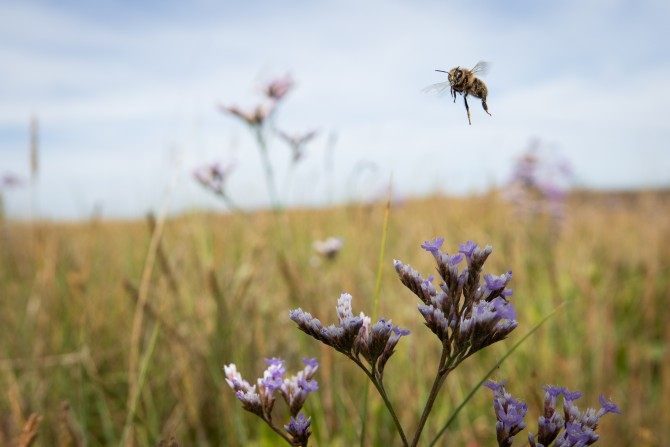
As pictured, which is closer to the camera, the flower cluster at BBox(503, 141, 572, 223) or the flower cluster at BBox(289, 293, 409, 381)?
the flower cluster at BBox(289, 293, 409, 381)


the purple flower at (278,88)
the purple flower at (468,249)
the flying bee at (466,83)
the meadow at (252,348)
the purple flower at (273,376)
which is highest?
the purple flower at (278,88)

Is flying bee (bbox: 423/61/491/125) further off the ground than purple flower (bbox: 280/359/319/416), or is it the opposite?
flying bee (bbox: 423/61/491/125)

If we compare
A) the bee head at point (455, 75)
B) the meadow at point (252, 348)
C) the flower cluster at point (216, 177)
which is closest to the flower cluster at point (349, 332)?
the meadow at point (252, 348)

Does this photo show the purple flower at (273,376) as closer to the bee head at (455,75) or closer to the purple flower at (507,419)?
the purple flower at (507,419)

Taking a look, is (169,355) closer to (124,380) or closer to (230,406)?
(124,380)

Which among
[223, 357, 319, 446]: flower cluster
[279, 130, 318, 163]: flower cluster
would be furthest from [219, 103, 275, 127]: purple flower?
[223, 357, 319, 446]: flower cluster

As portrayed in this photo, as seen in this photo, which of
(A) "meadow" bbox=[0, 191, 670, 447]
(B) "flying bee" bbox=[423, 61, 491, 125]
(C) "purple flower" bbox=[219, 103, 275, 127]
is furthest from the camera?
(C) "purple flower" bbox=[219, 103, 275, 127]

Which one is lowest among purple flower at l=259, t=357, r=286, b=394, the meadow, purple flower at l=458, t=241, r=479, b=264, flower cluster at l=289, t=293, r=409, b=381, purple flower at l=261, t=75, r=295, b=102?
the meadow

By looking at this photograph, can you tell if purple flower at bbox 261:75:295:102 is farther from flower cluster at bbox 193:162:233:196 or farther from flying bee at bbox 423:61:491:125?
flying bee at bbox 423:61:491:125
